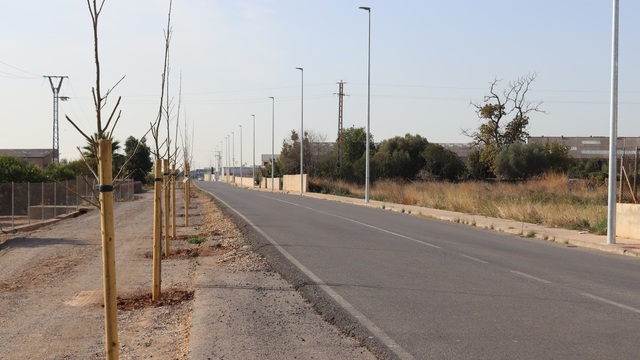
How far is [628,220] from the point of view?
2027cm

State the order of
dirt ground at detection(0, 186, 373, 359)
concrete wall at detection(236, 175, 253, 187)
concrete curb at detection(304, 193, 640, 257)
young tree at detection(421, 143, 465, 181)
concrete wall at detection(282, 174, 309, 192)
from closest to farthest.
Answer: dirt ground at detection(0, 186, 373, 359), concrete curb at detection(304, 193, 640, 257), concrete wall at detection(282, 174, 309, 192), young tree at detection(421, 143, 465, 181), concrete wall at detection(236, 175, 253, 187)

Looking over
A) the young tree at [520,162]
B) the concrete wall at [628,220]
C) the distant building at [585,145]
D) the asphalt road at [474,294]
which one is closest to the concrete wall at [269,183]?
the young tree at [520,162]

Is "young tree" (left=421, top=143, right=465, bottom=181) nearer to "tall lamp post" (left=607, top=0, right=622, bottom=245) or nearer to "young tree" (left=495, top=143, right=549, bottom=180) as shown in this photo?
"young tree" (left=495, top=143, right=549, bottom=180)

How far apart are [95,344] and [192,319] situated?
1.16 meters

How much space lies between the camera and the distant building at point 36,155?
253ft

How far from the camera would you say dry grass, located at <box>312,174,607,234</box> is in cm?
2452

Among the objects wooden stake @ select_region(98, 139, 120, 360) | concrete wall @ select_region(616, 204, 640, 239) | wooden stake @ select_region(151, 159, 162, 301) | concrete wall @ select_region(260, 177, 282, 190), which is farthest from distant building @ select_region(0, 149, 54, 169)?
wooden stake @ select_region(98, 139, 120, 360)

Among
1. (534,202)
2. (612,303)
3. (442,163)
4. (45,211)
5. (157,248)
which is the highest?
(442,163)

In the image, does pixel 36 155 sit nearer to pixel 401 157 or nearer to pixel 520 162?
pixel 401 157

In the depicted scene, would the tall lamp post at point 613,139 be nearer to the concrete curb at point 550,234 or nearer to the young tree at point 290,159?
the concrete curb at point 550,234

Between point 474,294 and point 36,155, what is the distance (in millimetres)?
78103

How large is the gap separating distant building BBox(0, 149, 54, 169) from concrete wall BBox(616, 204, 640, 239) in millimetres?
64019

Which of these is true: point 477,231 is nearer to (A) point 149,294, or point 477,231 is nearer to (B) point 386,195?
(A) point 149,294

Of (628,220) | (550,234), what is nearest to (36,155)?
(550,234)
